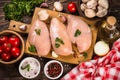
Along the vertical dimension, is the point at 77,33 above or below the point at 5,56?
above

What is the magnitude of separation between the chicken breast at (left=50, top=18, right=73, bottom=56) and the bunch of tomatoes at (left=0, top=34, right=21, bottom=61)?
22 centimetres

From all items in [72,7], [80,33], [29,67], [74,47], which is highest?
[72,7]

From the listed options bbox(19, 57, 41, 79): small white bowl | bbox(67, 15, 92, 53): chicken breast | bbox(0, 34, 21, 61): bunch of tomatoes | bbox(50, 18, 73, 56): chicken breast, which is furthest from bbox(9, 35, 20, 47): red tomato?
bbox(67, 15, 92, 53): chicken breast

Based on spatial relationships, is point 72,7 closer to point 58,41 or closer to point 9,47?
point 58,41

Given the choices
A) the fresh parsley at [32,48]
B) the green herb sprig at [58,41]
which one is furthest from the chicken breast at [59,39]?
the fresh parsley at [32,48]

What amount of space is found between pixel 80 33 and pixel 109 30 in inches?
7.3

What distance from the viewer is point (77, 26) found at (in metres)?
2.36

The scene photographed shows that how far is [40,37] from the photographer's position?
235cm

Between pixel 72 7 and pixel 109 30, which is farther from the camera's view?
pixel 72 7

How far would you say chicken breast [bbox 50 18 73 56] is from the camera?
91.6 inches

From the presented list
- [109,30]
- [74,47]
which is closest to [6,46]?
[74,47]

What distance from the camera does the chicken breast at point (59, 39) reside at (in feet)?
7.63

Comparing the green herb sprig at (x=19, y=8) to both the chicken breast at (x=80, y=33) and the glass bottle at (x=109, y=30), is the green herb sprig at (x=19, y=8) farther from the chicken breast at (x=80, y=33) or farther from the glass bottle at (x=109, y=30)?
the glass bottle at (x=109, y=30)

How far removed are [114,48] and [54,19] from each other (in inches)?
16.2
